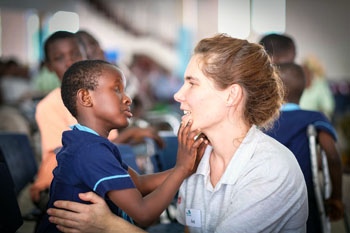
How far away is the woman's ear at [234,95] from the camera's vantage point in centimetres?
197

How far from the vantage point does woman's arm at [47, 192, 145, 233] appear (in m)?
1.78

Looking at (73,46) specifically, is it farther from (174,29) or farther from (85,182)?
(174,29)

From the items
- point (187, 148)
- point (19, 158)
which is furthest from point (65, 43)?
point (187, 148)

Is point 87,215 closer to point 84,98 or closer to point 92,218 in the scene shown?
point 92,218

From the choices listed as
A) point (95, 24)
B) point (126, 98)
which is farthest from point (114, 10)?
point (126, 98)

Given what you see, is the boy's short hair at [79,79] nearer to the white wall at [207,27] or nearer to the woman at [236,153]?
the woman at [236,153]

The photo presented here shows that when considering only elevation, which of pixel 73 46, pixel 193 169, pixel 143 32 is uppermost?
pixel 73 46

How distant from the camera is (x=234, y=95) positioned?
6.52 ft

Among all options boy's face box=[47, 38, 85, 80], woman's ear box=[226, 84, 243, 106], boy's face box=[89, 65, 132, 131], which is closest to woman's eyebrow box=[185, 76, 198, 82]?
woman's ear box=[226, 84, 243, 106]

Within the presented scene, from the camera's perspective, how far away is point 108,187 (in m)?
1.75

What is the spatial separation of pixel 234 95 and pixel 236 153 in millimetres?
220

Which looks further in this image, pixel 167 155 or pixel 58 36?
pixel 167 155

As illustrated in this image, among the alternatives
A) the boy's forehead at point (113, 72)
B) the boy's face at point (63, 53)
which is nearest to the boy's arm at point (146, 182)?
the boy's forehead at point (113, 72)

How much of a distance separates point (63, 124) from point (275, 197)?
5.01ft
